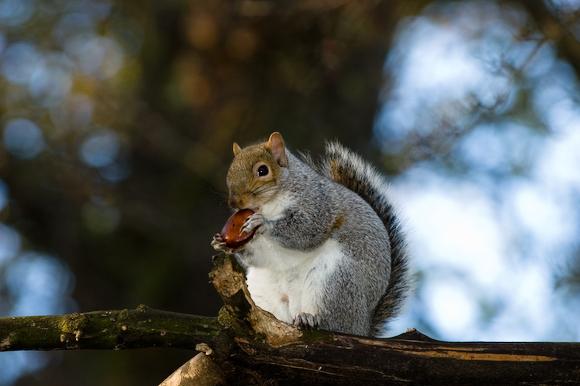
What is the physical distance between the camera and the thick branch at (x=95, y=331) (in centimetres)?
246

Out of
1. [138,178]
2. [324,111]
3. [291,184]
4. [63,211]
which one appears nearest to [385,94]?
[324,111]

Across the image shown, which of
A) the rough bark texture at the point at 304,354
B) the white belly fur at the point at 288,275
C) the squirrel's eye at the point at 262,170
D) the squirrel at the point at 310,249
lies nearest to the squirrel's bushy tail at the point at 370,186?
the squirrel at the point at 310,249

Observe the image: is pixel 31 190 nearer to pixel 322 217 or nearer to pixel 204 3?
pixel 204 3

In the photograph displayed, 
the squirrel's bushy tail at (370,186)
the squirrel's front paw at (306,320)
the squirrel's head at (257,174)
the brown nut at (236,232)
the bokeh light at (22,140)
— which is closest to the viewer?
the squirrel's front paw at (306,320)

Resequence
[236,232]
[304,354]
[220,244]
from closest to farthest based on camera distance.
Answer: [304,354]
[220,244]
[236,232]

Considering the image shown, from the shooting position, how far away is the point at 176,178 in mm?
6355

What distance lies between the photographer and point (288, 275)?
3316mm

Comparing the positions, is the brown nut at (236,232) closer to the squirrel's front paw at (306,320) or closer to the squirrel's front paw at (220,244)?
the squirrel's front paw at (220,244)

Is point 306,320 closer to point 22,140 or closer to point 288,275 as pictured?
point 288,275

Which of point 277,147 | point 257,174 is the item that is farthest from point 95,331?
point 277,147

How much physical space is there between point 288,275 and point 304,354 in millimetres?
718

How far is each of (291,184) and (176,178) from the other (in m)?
2.97

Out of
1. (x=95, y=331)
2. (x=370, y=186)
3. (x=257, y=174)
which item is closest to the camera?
(x=95, y=331)

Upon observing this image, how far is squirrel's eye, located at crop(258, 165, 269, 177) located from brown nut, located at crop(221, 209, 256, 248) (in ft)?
0.69
